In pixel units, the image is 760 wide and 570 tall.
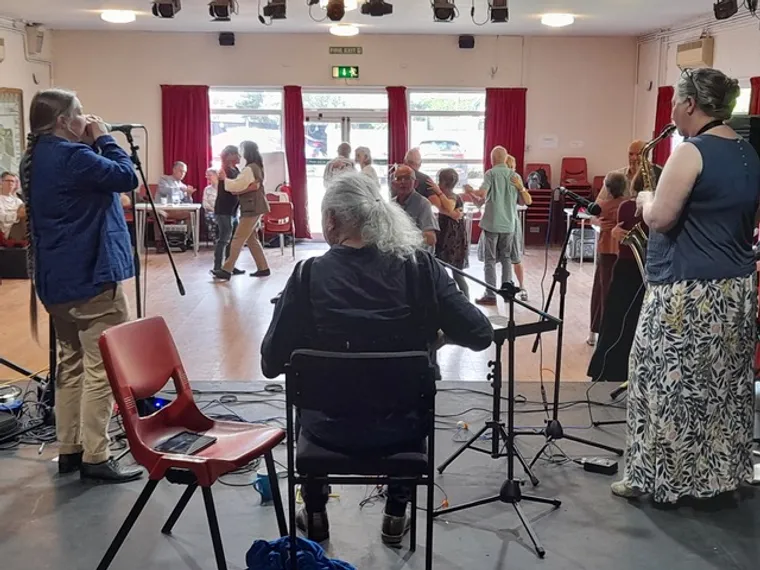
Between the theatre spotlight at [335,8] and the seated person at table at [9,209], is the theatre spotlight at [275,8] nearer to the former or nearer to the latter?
the theatre spotlight at [335,8]

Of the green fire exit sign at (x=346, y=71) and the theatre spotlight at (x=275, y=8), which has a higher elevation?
the theatre spotlight at (x=275, y=8)

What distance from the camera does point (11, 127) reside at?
913 centimetres

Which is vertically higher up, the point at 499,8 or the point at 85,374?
the point at 499,8

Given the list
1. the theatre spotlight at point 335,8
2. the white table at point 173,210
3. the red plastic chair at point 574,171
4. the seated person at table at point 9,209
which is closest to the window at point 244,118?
the white table at point 173,210

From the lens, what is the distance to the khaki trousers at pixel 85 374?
3.03 metres

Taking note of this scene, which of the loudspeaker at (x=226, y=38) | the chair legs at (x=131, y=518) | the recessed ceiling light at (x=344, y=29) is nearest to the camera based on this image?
the chair legs at (x=131, y=518)

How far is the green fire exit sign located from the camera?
1053 centimetres

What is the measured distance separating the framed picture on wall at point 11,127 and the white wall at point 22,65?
0.31 feet

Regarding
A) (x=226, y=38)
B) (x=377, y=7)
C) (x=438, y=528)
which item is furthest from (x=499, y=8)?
(x=438, y=528)

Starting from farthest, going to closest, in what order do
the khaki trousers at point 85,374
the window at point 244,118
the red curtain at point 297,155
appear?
the window at point 244,118, the red curtain at point 297,155, the khaki trousers at point 85,374

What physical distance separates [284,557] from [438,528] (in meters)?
0.70

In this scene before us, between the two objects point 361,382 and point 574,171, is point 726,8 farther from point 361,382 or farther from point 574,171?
point 361,382

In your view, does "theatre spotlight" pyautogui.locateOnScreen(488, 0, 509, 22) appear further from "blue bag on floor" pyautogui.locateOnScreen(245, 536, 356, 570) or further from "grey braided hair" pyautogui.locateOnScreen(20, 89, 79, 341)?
"blue bag on floor" pyautogui.locateOnScreen(245, 536, 356, 570)

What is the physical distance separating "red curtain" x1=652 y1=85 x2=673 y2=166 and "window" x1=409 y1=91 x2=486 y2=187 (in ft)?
7.67
